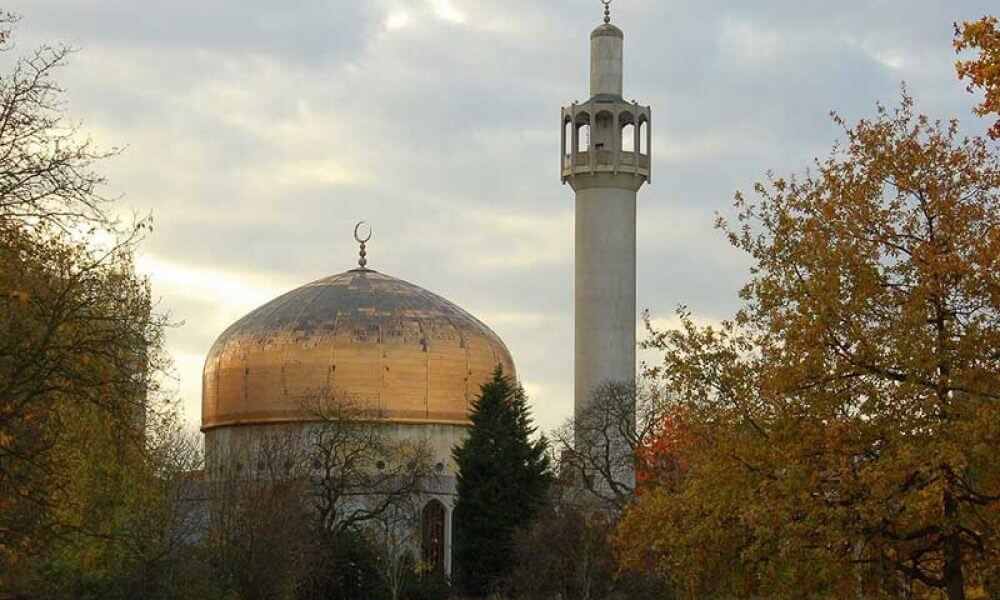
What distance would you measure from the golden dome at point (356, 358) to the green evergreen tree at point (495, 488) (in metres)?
13.5

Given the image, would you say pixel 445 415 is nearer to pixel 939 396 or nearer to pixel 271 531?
pixel 271 531

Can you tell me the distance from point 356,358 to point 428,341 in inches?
121

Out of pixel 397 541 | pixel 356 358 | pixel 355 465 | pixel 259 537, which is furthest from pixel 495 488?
pixel 259 537

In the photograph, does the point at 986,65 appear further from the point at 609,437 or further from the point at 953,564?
the point at 609,437

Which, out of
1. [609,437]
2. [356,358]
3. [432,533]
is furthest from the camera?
[356,358]

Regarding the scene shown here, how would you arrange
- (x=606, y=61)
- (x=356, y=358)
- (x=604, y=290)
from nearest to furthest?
(x=604, y=290) → (x=606, y=61) → (x=356, y=358)

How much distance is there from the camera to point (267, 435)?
229ft

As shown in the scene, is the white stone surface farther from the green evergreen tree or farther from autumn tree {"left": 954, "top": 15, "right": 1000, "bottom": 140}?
autumn tree {"left": 954, "top": 15, "right": 1000, "bottom": 140}

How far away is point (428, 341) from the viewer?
2911 inches

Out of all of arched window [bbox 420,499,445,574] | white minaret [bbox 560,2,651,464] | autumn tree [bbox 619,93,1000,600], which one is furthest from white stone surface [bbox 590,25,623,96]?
autumn tree [bbox 619,93,1000,600]

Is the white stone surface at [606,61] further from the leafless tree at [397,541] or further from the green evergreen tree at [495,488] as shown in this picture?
the leafless tree at [397,541]

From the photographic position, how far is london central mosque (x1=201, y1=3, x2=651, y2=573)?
67.3m

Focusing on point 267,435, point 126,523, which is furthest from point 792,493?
point 267,435

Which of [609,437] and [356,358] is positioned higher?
[356,358]
